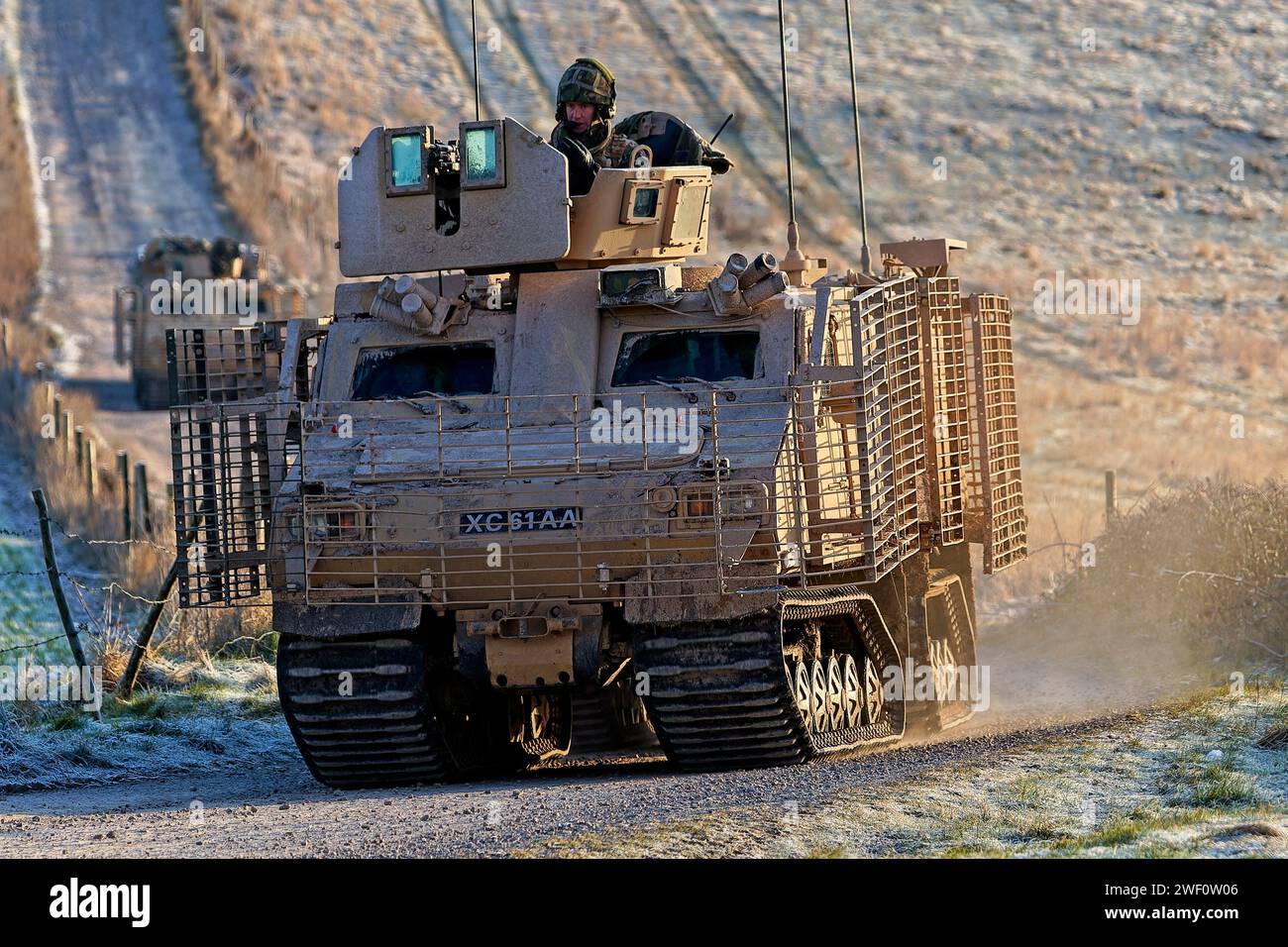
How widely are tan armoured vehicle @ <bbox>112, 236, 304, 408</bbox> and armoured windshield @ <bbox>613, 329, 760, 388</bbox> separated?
2012 cm

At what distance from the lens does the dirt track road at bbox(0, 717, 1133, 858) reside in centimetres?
1039

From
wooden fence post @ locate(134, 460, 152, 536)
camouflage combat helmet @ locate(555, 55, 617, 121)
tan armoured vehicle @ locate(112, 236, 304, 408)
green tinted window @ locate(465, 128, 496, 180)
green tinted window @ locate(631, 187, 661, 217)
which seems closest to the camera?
green tinted window @ locate(465, 128, 496, 180)

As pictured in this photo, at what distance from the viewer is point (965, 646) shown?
1678 cm

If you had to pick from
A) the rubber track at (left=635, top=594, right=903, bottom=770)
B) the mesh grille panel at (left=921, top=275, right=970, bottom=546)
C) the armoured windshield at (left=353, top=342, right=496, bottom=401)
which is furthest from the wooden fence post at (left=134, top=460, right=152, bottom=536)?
the rubber track at (left=635, top=594, right=903, bottom=770)

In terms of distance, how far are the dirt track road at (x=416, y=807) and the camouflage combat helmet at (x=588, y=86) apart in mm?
4458

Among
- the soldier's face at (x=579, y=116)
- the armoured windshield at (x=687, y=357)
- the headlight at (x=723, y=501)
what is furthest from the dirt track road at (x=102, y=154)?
the headlight at (x=723, y=501)

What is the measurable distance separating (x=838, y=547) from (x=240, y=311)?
22314 millimetres

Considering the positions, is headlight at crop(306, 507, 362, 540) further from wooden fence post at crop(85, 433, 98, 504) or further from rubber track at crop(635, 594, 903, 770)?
wooden fence post at crop(85, 433, 98, 504)

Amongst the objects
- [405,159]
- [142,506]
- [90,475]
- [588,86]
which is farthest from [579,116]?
[90,475]

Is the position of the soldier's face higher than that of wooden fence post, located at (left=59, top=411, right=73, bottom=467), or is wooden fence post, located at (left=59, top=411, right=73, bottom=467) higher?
the soldier's face

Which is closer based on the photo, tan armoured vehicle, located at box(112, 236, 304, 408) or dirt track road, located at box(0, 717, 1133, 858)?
dirt track road, located at box(0, 717, 1133, 858)

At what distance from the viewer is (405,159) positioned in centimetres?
1437
